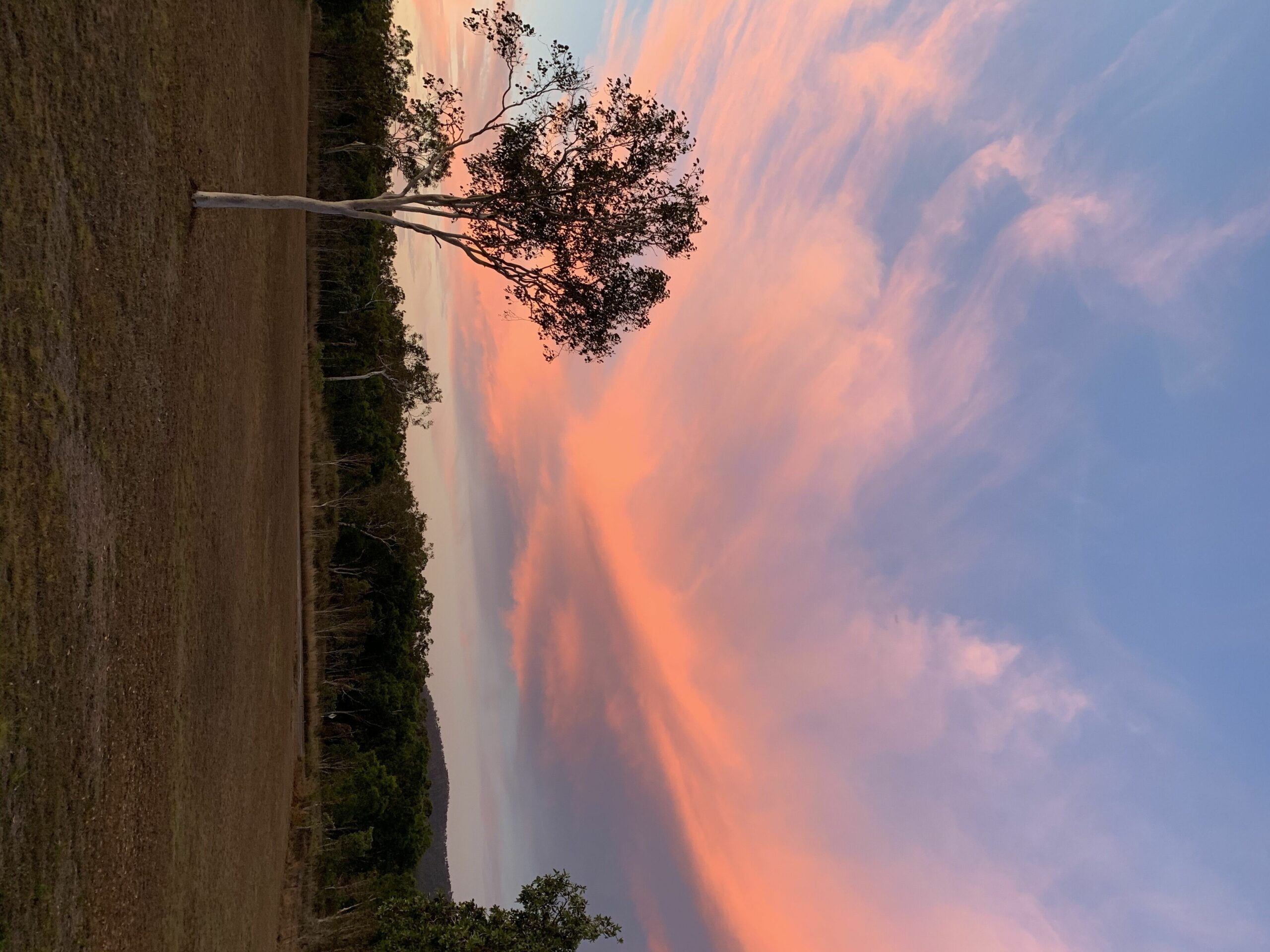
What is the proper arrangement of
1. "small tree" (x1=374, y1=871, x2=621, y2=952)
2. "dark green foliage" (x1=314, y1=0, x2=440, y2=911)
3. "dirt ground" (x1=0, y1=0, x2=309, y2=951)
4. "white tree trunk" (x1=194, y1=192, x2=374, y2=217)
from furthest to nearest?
"dark green foliage" (x1=314, y1=0, x2=440, y2=911), "small tree" (x1=374, y1=871, x2=621, y2=952), "white tree trunk" (x1=194, y1=192, x2=374, y2=217), "dirt ground" (x1=0, y1=0, x2=309, y2=951)

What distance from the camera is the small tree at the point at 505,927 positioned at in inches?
1559

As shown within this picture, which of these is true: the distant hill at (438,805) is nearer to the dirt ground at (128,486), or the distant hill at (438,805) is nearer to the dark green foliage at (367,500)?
the dark green foliage at (367,500)

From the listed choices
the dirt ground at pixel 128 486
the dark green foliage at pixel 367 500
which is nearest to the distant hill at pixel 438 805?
the dark green foliage at pixel 367 500

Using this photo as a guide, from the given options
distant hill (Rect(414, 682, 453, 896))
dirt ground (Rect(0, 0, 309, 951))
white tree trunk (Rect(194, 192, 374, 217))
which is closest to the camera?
dirt ground (Rect(0, 0, 309, 951))

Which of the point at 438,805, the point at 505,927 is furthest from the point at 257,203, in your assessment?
the point at 438,805

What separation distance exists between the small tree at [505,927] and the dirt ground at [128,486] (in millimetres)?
13752

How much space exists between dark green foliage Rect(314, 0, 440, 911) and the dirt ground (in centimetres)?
2373

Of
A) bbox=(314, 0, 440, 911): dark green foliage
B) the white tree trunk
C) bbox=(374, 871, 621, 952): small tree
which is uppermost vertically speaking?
bbox=(314, 0, 440, 911): dark green foliage

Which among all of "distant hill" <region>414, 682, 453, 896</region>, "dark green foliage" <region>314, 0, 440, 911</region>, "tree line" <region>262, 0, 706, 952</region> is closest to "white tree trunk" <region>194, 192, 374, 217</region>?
"tree line" <region>262, 0, 706, 952</region>

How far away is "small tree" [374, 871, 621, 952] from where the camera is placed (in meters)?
39.6

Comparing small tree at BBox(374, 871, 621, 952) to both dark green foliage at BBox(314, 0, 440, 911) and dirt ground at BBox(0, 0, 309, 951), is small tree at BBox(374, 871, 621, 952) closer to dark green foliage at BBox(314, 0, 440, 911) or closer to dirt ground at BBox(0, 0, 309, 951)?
dark green foliage at BBox(314, 0, 440, 911)

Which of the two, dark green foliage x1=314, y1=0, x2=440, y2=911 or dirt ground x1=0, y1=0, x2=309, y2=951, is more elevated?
dark green foliage x1=314, y1=0, x2=440, y2=911

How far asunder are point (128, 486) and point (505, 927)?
114ft

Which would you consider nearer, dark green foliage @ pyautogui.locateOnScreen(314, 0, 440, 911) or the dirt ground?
the dirt ground
